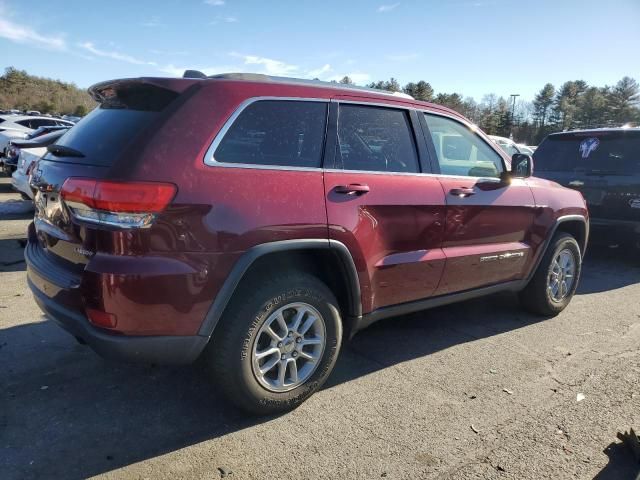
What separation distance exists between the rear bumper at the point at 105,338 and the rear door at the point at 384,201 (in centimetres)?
106

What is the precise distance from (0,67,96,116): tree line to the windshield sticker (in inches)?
2582

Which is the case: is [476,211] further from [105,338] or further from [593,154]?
[593,154]

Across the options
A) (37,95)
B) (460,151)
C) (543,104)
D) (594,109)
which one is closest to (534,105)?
(543,104)

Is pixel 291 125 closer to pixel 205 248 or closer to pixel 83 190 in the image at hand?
pixel 205 248

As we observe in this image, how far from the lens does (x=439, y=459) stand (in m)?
2.67

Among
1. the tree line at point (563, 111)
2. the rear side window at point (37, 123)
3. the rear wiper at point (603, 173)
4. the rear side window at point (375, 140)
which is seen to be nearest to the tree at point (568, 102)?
the tree line at point (563, 111)

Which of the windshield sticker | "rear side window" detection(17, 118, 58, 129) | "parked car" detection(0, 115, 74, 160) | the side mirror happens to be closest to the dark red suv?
the side mirror

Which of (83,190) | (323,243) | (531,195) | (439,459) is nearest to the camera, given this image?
(83,190)

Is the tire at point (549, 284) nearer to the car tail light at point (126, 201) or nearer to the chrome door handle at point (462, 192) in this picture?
the chrome door handle at point (462, 192)

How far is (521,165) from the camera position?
4.30m

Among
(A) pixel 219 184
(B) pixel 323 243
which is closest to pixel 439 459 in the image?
(B) pixel 323 243

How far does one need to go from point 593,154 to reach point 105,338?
705cm

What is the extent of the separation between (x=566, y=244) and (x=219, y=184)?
373 centimetres

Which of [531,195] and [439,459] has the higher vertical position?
[531,195]
